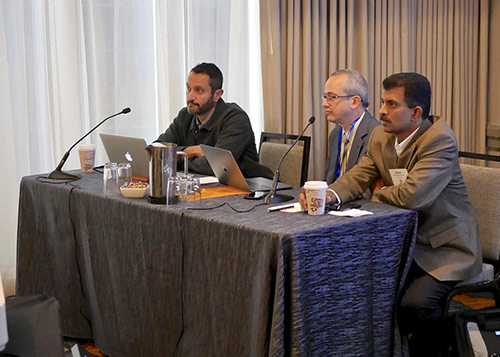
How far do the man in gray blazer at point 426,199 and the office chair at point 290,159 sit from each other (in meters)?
0.90

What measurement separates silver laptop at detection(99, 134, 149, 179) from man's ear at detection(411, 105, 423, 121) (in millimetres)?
1131

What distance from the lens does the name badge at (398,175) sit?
2721 mm

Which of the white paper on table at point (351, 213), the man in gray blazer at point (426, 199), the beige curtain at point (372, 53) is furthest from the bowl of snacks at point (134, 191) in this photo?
the beige curtain at point (372, 53)

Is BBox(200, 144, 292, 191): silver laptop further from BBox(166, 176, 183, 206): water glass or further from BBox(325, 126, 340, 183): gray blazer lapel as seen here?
BBox(325, 126, 340, 183): gray blazer lapel

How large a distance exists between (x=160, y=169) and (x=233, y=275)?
609 mm

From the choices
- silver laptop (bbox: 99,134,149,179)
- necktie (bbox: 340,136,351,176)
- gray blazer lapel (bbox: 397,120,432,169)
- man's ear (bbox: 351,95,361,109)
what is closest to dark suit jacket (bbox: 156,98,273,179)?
silver laptop (bbox: 99,134,149,179)

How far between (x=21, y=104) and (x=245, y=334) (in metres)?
2.06

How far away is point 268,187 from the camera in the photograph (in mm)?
3076

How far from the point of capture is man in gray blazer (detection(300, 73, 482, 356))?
2.56 meters

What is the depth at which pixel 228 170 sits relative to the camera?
3010 millimetres

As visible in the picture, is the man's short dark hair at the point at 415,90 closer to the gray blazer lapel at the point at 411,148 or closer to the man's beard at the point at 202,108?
the gray blazer lapel at the point at 411,148

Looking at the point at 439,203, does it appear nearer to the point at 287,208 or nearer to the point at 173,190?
the point at 287,208

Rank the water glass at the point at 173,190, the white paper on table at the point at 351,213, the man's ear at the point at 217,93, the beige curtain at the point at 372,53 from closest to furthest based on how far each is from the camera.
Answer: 1. the white paper on table at the point at 351,213
2. the water glass at the point at 173,190
3. the man's ear at the point at 217,93
4. the beige curtain at the point at 372,53

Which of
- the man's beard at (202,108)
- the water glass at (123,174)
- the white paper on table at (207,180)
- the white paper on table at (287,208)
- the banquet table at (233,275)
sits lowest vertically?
the banquet table at (233,275)
